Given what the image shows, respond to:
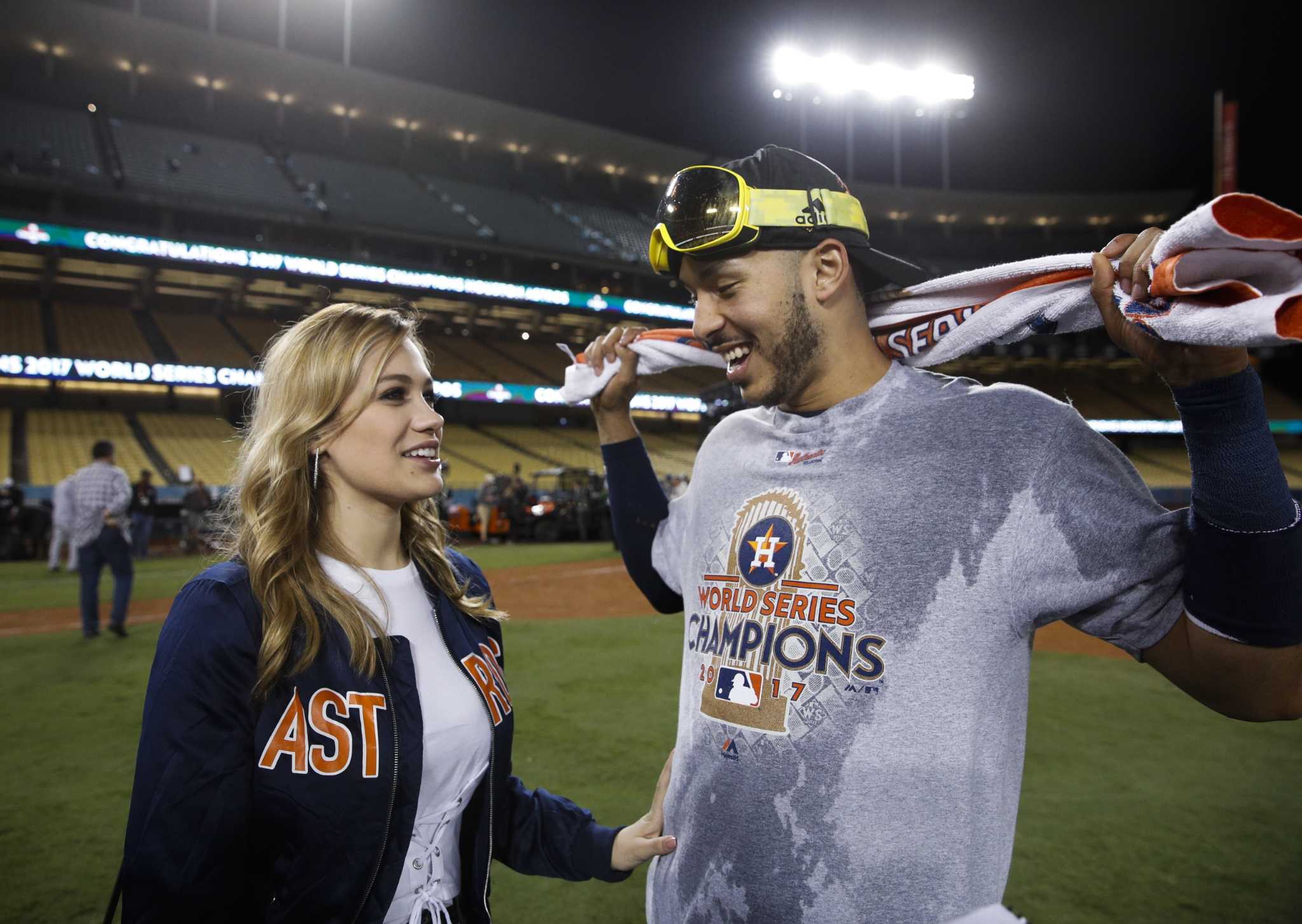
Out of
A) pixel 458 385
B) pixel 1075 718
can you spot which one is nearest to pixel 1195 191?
pixel 458 385

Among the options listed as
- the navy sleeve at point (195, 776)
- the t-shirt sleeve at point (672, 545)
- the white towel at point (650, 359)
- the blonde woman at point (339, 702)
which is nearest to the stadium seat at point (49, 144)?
the blonde woman at point (339, 702)

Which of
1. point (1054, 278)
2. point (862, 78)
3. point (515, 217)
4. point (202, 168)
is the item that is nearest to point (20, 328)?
point (202, 168)

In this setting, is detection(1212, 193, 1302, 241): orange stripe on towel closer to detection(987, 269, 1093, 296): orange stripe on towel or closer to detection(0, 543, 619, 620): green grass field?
detection(987, 269, 1093, 296): orange stripe on towel

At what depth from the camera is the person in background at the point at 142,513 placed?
15473mm

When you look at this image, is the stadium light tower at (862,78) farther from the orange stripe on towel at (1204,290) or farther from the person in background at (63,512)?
the orange stripe on towel at (1204,290)

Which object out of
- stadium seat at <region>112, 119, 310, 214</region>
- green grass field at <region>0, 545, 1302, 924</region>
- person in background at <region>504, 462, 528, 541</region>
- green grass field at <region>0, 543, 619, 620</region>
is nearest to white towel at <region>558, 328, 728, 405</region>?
green grass field at <region>0, 545, 1302, 924</region>

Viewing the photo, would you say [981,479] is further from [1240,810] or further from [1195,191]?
[1195,191]

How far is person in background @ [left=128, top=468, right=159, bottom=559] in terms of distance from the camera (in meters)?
15.5

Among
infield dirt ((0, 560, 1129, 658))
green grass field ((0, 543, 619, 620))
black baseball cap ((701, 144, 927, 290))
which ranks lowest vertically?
green grass field ((0, 543, 619, 620))

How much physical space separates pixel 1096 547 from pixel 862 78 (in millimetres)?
32874

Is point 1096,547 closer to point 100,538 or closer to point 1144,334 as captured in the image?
point 1144,334

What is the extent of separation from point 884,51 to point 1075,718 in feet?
98.2

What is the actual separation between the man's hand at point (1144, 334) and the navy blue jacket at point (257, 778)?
5.52 feet

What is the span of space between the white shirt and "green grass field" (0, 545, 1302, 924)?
5.12 ft
